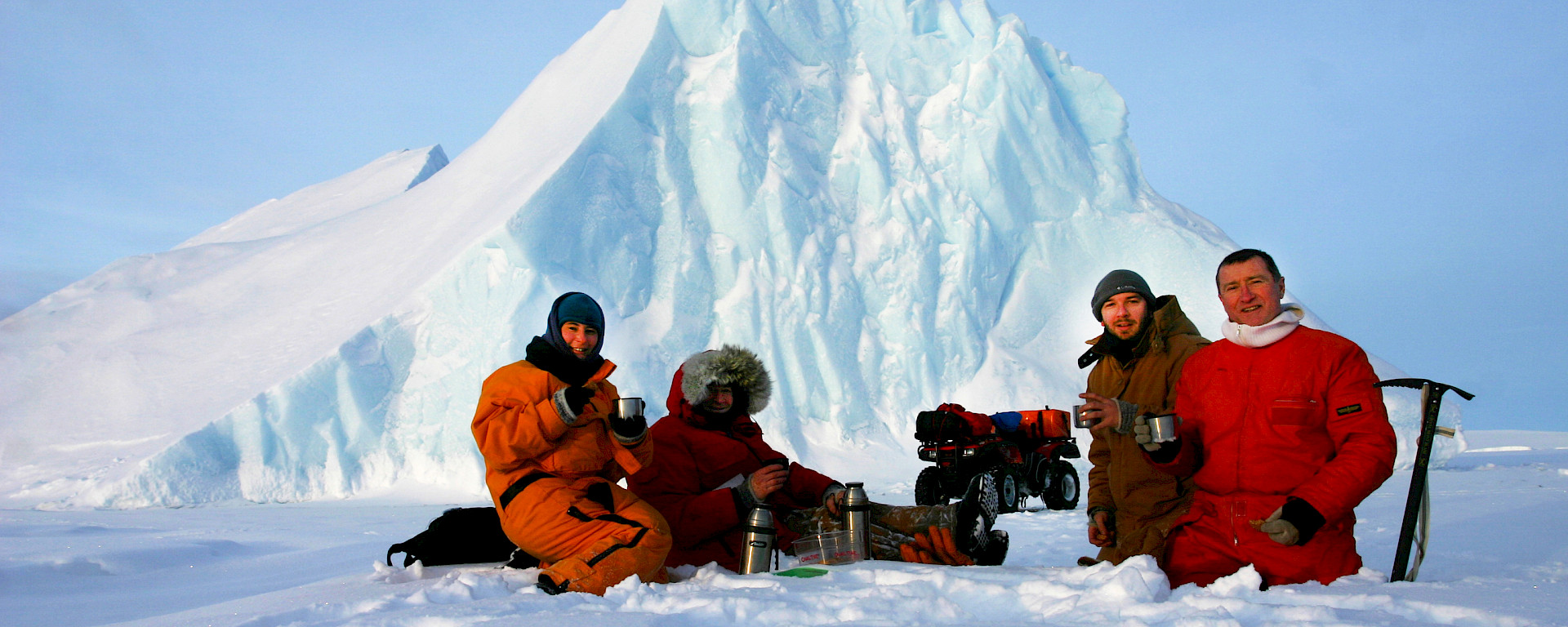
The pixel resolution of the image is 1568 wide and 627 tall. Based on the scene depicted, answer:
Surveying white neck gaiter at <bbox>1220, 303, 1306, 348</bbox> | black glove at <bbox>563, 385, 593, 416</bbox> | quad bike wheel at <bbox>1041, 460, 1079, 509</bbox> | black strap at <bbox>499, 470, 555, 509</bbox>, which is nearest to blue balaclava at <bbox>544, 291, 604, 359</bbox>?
black glove at <bbox>563, 385, 593, 416</bbox>

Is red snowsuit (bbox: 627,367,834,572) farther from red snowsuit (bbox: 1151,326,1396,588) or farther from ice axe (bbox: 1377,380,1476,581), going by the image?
ice axe (bbox: 1377,380,1476,581)

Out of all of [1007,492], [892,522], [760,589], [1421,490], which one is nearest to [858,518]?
[892,522]

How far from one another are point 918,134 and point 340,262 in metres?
8.75

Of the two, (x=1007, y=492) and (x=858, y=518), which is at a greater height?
(x=858, y=518)

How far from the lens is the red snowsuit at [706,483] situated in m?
3.51

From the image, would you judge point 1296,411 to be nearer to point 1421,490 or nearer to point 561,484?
point 1421,490

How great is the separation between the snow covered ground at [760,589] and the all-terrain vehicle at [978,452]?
1039 millimetres

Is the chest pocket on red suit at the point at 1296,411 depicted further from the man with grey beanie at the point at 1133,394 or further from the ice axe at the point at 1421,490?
the man with grey beanie at the point at 1133,394

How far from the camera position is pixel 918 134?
1459cm

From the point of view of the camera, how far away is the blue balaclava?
3.04m

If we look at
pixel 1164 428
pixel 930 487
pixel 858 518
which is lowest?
pixel 930 487

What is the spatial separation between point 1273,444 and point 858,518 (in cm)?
149

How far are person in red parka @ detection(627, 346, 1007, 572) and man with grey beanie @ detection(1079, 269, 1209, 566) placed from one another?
0.45 meters

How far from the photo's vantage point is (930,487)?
7480 mm
